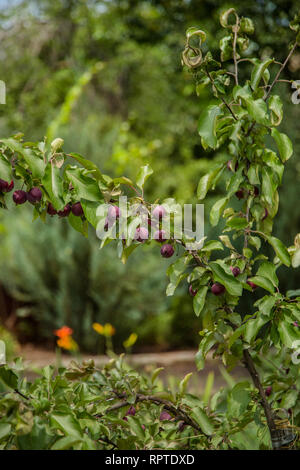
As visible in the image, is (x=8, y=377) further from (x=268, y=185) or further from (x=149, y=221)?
(x=268, y=185)

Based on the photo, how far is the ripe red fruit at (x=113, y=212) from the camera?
2.55 ft

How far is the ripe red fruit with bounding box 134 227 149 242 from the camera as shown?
78 centimetres

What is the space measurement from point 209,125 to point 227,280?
0.27 m

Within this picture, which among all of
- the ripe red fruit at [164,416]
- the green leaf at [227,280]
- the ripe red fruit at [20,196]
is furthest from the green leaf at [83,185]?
the ripe red fruit at [164,416]

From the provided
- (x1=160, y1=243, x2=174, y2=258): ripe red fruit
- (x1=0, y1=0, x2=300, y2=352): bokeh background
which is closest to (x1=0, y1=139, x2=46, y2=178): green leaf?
(x1=160, y1=243, x2=174, y2=258): ripe red fruit

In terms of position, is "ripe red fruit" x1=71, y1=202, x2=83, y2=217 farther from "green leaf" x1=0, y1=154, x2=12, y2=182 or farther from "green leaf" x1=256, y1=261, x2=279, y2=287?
"green leaf" x1=256, y1=261, x2=279, y2=287

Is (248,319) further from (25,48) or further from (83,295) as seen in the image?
(25,48)

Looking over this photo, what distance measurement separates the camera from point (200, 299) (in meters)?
0.82

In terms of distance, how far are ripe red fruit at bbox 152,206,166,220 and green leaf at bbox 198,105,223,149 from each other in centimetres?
14

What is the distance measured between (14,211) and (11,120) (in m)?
1.28

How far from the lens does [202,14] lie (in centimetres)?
331

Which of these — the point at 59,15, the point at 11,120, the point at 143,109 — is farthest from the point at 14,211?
the point at 143,109
